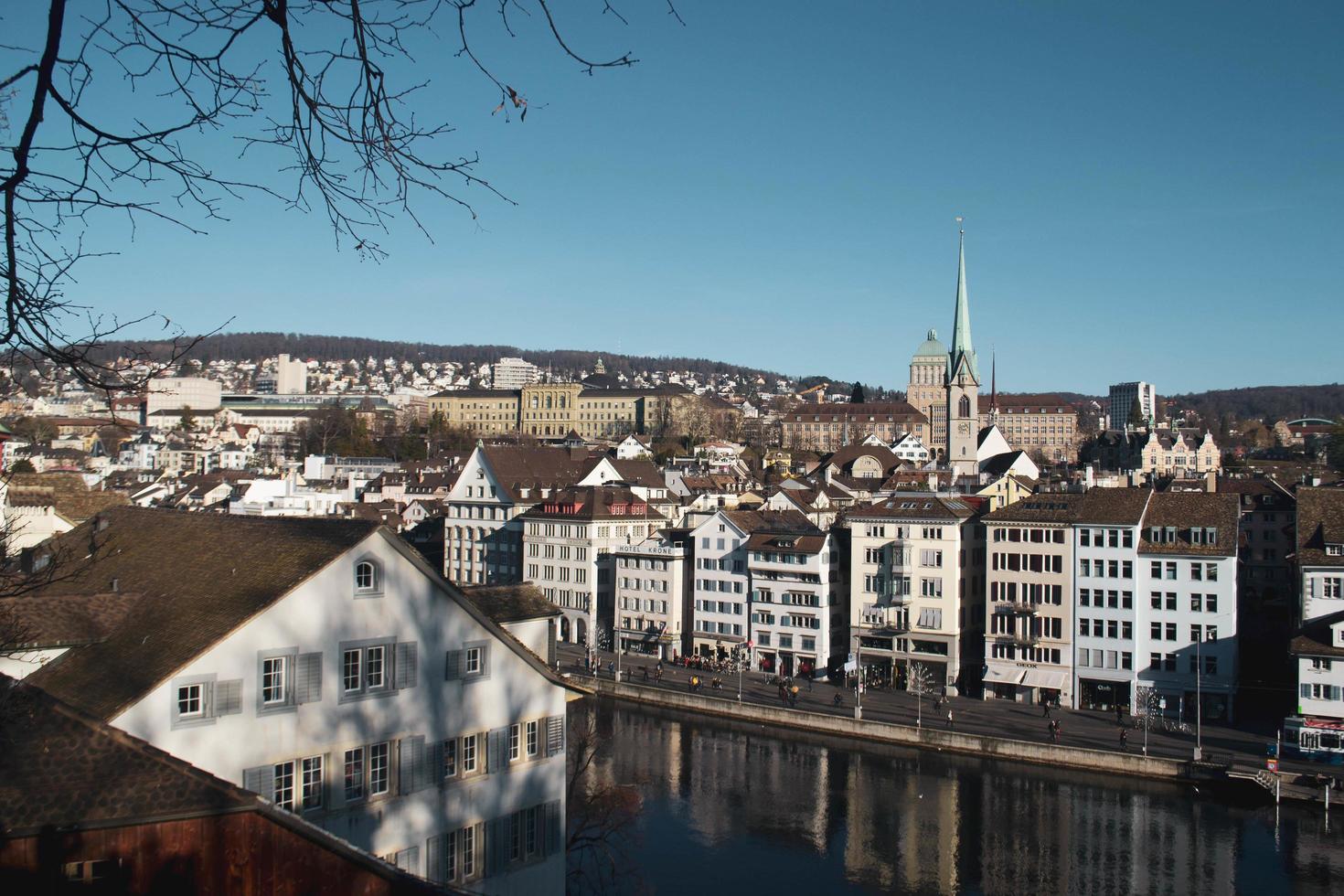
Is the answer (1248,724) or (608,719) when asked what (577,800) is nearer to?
(608,719)

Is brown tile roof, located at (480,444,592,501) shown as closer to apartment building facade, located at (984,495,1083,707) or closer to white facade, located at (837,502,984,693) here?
white facade, located at (837,502,984,693)

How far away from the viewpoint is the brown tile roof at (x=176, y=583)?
1234 centimetres

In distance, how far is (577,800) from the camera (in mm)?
28656

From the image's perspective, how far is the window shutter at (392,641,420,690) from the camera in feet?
45.8

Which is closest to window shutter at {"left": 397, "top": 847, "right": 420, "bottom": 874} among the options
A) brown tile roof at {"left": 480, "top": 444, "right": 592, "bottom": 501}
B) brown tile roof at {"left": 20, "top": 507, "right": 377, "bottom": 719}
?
brown tile roof at {"left": 20, "top": 507, "right": 377, "bottom": 719}

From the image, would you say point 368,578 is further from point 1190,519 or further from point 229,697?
point 1190,519

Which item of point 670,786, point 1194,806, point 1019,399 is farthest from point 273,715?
point 1019,399

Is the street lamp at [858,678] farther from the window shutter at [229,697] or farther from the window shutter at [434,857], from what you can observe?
the window shutter at [229,697]

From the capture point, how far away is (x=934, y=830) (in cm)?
2838

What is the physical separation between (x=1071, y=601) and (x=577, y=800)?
71.3 ft

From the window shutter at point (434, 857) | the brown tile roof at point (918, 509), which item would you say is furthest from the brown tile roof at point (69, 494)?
the brown tile roof at point (918, 509)

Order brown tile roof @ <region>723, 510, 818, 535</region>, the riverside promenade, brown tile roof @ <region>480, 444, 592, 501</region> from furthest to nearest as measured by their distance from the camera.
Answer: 1. brown tile roof @ <region>480, 444, 592, 501</region>
2. brown tile roof @ <region>723, 510, 818, 535</region>
3. the riverside promenade

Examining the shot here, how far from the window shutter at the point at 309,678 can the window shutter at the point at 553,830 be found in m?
4.17

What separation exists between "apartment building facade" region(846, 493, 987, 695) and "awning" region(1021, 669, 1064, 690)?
294cm
